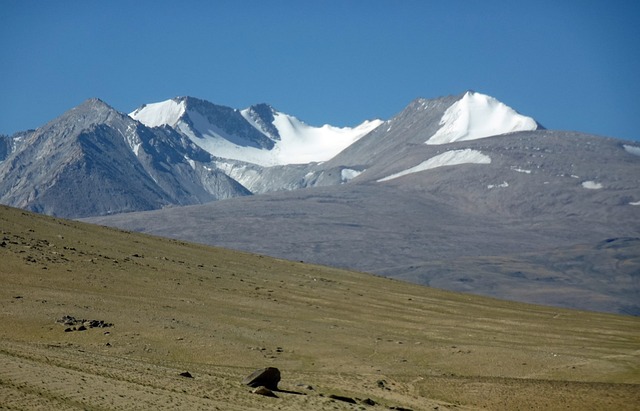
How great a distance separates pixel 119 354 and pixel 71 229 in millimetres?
42445

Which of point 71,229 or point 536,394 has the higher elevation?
point 71,229

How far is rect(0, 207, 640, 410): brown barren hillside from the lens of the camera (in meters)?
40.7

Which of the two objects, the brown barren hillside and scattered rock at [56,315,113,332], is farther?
scattered rock at [56,315,113,332]

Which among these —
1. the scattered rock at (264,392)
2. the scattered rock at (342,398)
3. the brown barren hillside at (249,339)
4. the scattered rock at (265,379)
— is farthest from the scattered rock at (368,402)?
the scattered rock at (264,392)

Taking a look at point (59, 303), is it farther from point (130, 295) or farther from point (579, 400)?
point (579, 400)

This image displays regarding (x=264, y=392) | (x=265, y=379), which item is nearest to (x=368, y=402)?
(x=265, y=379)

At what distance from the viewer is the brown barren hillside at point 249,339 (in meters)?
40.7

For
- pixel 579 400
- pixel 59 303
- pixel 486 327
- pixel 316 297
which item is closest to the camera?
pixel 579 400

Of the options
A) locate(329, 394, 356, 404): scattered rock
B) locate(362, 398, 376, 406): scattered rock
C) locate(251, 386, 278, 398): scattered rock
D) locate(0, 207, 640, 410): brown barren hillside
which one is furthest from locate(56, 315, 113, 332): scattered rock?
locate(362, 398, 376, 406): scattered rock

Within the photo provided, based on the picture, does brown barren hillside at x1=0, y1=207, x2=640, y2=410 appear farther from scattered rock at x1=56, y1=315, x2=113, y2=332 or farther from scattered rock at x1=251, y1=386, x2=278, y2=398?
scattered rock at x1=251, y1=386, x2=278, y2=398

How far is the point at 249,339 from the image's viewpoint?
61.7 metres

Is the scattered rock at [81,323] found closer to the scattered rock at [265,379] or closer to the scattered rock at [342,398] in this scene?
the scattered rock at [265,379]

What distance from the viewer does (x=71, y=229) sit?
93500mm

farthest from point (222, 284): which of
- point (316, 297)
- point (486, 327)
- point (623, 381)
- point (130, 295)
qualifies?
point (623, 381)
